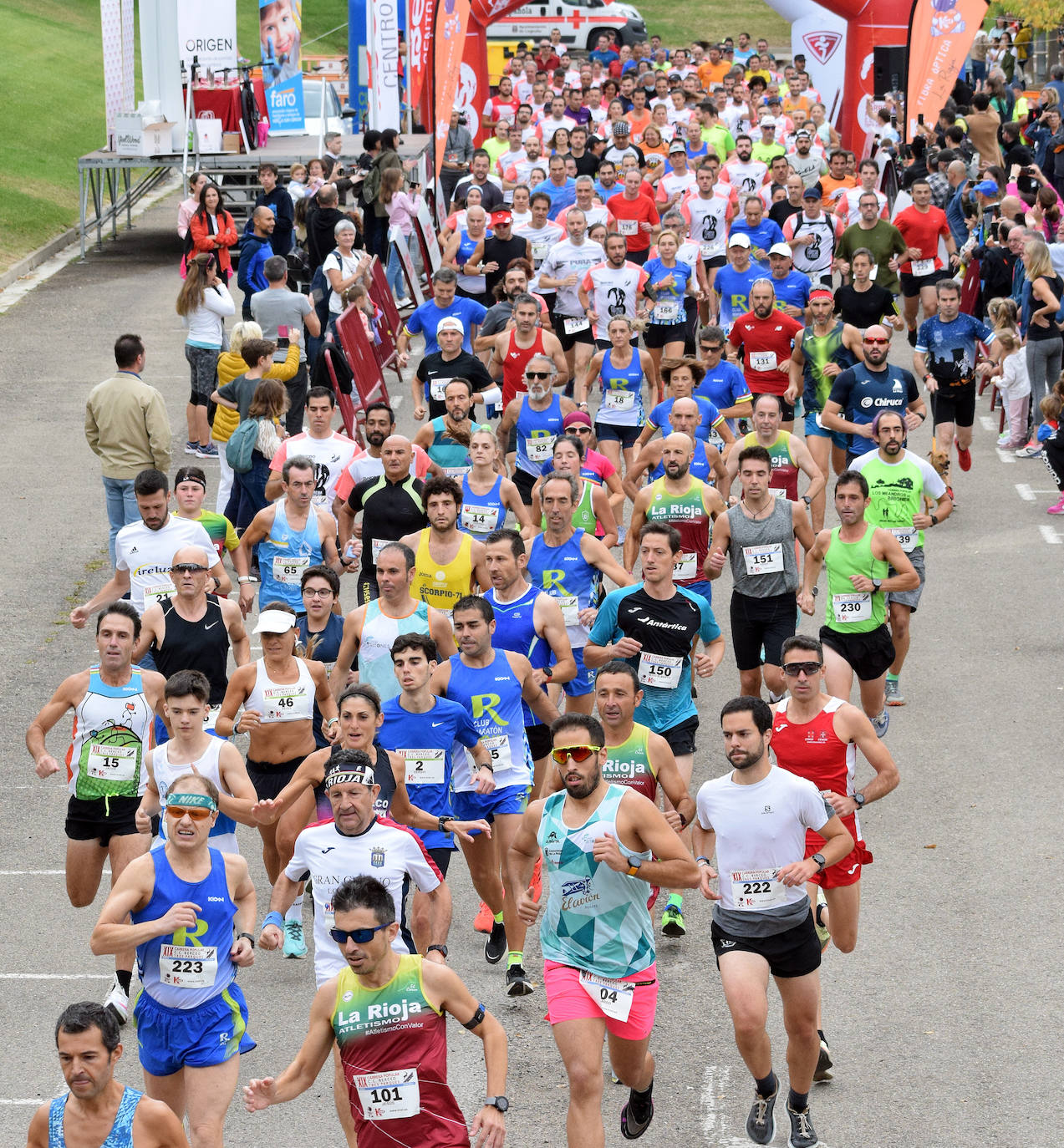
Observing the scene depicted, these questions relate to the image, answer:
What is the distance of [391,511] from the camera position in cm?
1089

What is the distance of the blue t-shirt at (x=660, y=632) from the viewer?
9117 millimetres

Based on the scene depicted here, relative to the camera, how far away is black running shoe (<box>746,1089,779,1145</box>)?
22.8 feet

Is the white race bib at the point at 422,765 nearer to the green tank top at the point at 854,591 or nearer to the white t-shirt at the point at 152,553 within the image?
the white t-shirt at the point at 152,553

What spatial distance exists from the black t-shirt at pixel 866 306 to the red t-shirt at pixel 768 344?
3.60 feet

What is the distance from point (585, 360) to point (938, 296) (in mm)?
3496

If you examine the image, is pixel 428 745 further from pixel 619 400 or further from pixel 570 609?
pixel 619 400

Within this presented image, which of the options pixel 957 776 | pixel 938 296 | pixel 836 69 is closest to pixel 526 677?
pixel 957 776

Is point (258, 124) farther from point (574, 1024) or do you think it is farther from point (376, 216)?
point (574, 1024)

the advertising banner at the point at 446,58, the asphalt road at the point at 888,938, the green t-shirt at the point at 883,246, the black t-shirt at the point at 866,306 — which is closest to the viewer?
the asphalt road at the point at 888,938

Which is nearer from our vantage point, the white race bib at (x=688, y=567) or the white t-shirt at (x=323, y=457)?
the white race bib at (x=688, y=567)

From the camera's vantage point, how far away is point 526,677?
868cm

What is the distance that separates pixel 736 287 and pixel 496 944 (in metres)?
9.75

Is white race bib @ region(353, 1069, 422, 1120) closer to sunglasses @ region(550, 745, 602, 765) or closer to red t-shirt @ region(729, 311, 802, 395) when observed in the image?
sunglasses @ region(550, 745, 602, 765)

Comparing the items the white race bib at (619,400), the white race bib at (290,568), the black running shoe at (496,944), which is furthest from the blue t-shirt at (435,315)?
the black running shoe at (496,944)
